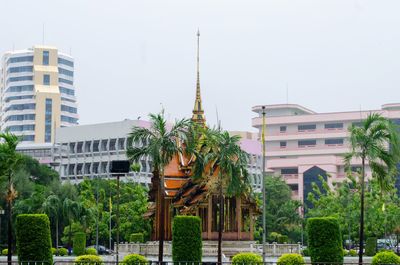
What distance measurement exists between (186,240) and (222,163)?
7633mm

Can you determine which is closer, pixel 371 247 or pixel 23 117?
pixel 371 247

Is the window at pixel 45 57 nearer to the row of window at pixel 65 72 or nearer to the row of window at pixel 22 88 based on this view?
the row of window at pixel 65 72

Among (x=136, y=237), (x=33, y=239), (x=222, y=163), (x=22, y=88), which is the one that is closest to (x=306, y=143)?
(x=22, y=88)

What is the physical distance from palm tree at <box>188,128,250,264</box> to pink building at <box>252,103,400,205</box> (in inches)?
2996

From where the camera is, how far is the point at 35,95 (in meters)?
177

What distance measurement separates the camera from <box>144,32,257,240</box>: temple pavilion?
61.9 m

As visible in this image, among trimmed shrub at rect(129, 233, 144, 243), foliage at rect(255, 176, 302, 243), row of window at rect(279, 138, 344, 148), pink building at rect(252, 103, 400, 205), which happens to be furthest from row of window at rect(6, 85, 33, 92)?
trimmed shrub at rect(129, 233, 144, 243)

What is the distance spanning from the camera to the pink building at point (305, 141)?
443 ft

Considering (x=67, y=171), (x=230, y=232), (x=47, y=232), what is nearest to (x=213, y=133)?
(x=230, y=232)

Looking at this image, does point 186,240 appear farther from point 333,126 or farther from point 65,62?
point 65,62

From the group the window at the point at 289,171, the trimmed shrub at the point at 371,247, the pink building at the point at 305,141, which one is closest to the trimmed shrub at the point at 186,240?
the trimmed shrub at the point at 371,247

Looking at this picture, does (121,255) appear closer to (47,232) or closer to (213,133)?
(213,133)

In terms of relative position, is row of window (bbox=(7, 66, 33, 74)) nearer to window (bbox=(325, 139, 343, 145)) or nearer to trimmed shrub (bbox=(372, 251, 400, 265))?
window (bbox=(325, 139, 343, 145))

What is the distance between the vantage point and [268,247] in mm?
60781
